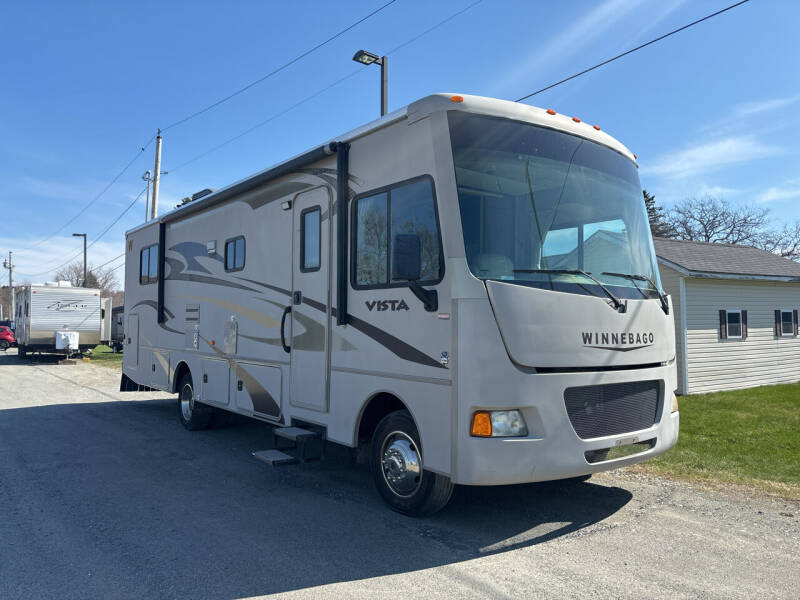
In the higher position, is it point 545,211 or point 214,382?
point 545,211

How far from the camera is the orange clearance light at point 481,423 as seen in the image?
411cm

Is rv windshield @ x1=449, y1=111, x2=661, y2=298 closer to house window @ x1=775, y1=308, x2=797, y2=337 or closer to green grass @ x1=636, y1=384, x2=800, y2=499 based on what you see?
green grass @ x1=636, y1=384, x2=800, y2=499

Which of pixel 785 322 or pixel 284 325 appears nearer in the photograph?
pixel 284 325

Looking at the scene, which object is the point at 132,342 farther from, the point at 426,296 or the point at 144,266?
the point at 426,296

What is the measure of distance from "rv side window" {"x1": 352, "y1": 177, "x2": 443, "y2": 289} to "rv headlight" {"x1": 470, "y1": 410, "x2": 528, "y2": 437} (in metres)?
0.99

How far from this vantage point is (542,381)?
13.7ft

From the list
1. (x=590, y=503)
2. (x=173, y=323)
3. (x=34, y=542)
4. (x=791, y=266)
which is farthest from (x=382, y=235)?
(x=791, y=266)

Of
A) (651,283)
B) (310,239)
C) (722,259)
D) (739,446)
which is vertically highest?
(722,259)

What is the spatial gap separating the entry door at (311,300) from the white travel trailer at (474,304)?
2cm

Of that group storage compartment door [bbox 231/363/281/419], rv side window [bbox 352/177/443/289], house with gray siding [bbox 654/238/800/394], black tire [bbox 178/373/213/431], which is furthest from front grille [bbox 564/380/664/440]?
house with gray siding [bbox 654/238/800/394]

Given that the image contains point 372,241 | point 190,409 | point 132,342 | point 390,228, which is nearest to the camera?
point 390,228

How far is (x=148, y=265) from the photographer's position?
10281 mm

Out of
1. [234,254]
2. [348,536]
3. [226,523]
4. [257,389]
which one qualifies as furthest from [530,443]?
[234,254]

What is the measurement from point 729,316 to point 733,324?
28cm
